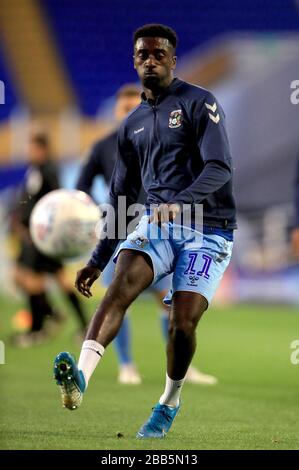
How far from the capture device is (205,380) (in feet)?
23.4

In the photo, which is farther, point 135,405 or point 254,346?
point 254,346

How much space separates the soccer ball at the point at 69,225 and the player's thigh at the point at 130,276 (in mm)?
2767

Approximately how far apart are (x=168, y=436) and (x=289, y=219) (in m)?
13.3

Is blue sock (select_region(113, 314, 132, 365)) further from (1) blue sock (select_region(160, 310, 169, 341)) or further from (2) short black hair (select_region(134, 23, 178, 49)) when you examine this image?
(2) short black hair (select_region(134, 23, 178, 49))

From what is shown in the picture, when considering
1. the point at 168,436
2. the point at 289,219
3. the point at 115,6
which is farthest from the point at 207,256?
the point at 115,6

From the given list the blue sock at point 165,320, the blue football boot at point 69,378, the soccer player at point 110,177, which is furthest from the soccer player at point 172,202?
the blue sock at point 165,320

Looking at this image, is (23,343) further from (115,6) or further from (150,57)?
(115,6)

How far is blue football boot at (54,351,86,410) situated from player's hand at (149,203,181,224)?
0.71 m

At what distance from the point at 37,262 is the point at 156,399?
4729 millimetres

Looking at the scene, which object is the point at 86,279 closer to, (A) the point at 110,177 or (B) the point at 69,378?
(B) the point at 69,378

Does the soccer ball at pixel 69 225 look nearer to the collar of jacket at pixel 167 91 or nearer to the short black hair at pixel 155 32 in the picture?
the collar of jacket at pixel 167 91

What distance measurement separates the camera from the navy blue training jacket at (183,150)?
4406mm

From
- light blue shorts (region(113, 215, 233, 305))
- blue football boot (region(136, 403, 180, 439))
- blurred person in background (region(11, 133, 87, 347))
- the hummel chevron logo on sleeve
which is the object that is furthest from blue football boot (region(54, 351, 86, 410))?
blurred person in background (region(11, 133, 87, 347))

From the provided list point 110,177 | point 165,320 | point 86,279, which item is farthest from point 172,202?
point 165,320
